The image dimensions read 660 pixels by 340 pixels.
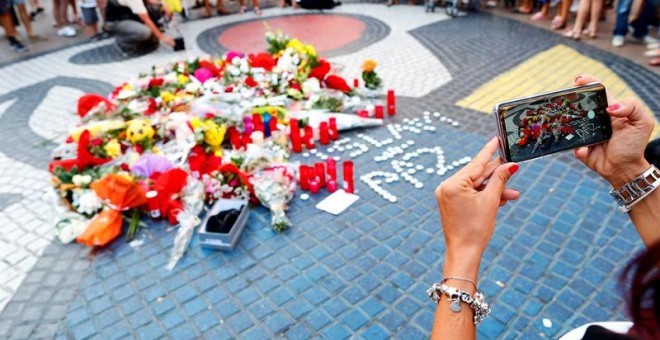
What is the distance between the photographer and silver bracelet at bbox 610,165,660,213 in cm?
146

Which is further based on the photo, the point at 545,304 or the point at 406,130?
the point at 406,130

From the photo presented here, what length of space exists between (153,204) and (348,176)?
1523 mm

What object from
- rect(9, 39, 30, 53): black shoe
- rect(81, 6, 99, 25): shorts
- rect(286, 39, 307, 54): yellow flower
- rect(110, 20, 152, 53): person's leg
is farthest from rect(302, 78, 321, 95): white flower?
rect(9, 39, 30, 53): black shoe

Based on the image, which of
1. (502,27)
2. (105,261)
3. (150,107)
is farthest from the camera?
(502,27)

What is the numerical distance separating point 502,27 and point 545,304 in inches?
260

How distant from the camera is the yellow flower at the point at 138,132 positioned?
439 cm

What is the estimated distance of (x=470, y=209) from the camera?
1.38 m

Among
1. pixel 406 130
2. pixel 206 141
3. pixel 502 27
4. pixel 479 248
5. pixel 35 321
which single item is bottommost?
pixel 502 27

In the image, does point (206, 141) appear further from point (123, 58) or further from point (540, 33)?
point (540, 33)

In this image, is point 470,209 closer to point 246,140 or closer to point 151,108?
point 246,140

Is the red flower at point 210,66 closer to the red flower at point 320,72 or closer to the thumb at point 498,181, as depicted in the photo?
the red flower at point 320,72

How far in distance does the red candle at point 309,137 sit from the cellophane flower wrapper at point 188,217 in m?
1.15

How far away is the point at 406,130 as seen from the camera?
4773 mm

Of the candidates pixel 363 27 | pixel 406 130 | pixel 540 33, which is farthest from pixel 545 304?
pixel 363 27
